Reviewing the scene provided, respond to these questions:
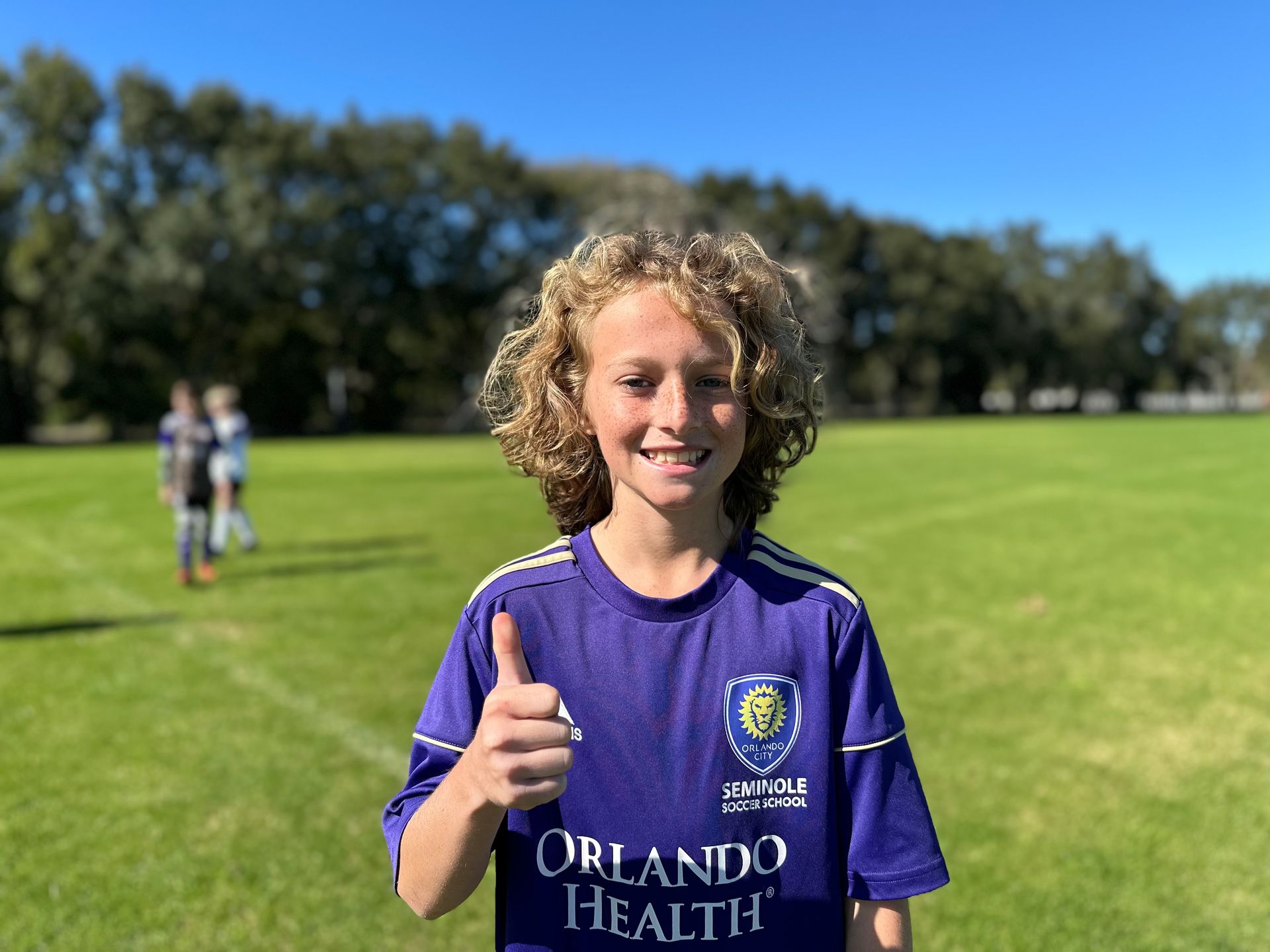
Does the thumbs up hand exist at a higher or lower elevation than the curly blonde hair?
lower

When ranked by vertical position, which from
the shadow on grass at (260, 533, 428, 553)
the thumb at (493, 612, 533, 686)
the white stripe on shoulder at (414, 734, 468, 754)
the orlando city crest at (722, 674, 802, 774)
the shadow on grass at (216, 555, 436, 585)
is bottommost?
the shadow on grass at (216, 555, 436, 585)

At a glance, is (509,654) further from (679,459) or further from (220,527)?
(220,527)

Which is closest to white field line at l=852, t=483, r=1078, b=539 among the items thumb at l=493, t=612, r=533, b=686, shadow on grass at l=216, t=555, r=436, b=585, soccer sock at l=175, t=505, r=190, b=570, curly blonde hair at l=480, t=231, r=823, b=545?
shadow on grass at l=216, t=555, r=436, b=585

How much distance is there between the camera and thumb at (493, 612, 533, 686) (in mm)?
1363

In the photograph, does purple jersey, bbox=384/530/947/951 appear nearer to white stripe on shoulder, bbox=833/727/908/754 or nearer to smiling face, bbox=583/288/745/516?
white stripe on shoulder, bbox=833/727/908/754

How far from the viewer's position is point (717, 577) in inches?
63.5

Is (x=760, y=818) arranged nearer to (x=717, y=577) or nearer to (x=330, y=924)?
(x=717, y=577)

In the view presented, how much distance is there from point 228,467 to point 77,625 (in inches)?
116

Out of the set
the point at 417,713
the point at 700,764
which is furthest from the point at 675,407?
the point at 417,713

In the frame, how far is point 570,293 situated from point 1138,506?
57.7 feet

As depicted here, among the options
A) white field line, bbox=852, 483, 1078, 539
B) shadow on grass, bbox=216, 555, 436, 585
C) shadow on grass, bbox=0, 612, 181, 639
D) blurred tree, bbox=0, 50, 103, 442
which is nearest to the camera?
shadow on grass, bbox=0, 612, 181, 639

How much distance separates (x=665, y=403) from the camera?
1.57m

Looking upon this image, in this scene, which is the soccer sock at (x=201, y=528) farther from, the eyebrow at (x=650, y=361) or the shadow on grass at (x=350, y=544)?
the eyebrow at (x=650, y=361)

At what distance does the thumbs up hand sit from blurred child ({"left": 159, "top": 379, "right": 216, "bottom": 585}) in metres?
10.00
